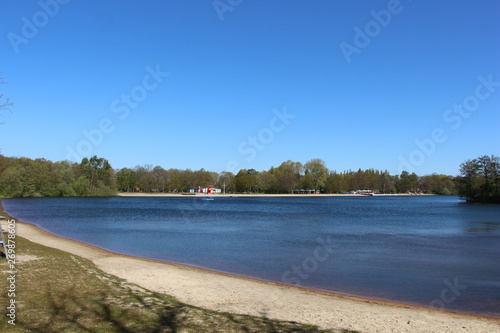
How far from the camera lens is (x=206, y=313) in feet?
30.5

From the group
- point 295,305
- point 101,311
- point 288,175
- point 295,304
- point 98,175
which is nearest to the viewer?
point 101,311

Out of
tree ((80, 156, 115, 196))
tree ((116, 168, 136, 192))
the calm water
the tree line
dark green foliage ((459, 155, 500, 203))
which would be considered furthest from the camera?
tree ((116, 168, 136, 192))

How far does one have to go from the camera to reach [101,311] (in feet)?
28.0

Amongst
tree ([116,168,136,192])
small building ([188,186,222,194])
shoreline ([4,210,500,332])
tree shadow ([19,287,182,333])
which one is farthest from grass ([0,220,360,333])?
small building ([188,186,222,194])

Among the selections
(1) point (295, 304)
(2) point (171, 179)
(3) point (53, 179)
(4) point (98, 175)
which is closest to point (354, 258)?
(1) point (295, 304)

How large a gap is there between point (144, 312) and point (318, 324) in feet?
13.4

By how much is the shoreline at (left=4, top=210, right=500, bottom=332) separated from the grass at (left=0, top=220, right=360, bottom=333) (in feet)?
3.01

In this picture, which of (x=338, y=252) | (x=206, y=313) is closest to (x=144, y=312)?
(x=206, y=313)

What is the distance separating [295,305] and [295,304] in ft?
0.50

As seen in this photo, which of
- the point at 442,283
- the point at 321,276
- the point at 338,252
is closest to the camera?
the point at 442,283

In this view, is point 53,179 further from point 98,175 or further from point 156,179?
point 156,179

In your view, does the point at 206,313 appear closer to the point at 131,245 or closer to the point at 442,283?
the point at 442,283

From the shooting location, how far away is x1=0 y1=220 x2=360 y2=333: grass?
7.52 metres

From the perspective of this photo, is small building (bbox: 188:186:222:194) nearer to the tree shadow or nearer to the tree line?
the tree line
